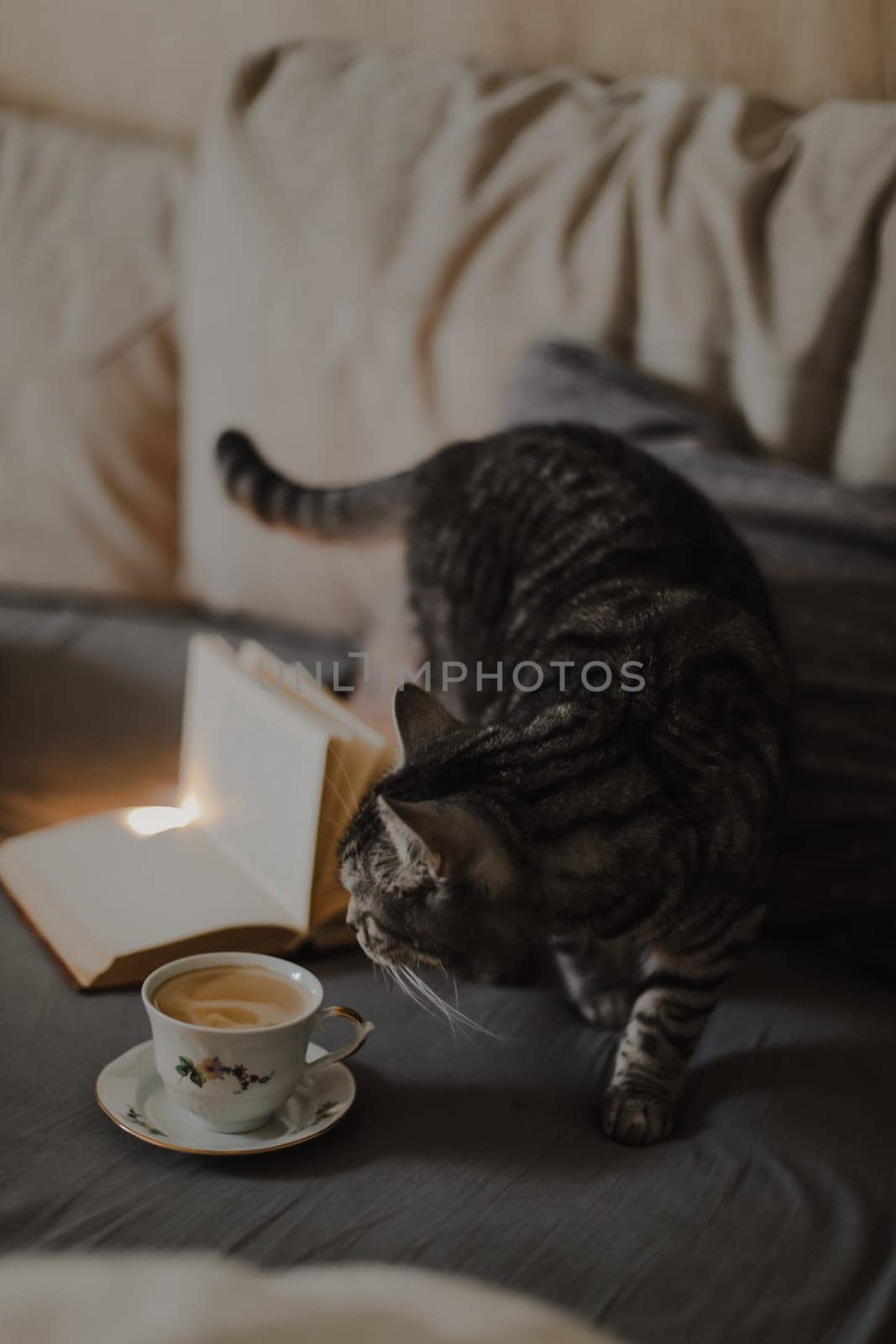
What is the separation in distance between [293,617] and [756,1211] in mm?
950

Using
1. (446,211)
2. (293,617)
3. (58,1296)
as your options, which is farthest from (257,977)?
(446,211)

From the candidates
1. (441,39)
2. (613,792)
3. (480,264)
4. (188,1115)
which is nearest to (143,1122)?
(188,1115)

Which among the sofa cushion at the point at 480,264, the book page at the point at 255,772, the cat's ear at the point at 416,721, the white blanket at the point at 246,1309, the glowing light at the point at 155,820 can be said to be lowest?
the white blanket at the point at 246,1309

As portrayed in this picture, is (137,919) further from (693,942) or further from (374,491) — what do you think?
(374,491)

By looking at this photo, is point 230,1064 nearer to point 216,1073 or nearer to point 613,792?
point 216,1073

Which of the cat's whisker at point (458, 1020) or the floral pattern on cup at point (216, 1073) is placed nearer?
the floral pattern on cup at point (216, 1073)

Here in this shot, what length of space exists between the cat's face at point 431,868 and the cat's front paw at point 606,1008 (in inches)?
4.9

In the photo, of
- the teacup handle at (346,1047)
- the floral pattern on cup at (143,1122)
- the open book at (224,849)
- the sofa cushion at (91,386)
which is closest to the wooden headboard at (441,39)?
the sofa cushion at (91,386)

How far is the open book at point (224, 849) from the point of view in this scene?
939 millimetres

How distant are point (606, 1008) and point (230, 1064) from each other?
0.35 m

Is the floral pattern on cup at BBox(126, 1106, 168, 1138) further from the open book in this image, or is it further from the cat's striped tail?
the cat's striped tail

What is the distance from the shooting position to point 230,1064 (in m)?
0.72

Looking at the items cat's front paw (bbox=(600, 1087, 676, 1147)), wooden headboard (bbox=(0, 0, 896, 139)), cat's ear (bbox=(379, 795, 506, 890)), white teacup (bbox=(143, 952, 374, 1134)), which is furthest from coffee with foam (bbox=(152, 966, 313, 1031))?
wooden headboard (bbox=(0, 0, 896, 139))

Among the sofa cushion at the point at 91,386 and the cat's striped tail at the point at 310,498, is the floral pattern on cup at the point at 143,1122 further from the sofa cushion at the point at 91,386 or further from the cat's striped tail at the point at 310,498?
the sofa cushion at the point at 91,386
